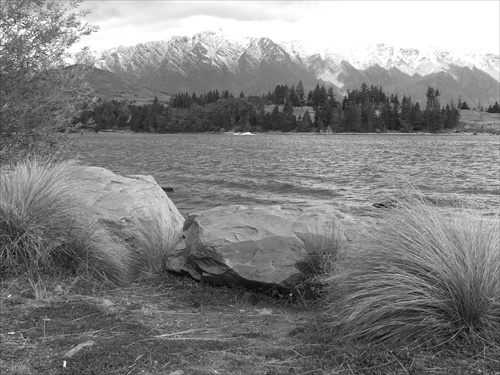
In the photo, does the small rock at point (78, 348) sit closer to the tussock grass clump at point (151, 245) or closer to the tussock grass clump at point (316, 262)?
the tussock grass clump at point (316, 262)

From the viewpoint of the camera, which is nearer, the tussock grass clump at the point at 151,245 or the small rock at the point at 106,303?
the small rock at the point at 106,303

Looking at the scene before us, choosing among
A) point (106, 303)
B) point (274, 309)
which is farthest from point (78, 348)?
point (274, 309)

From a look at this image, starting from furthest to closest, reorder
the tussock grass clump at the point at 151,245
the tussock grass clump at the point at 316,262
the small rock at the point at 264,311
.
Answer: the tussock grass clump at the point at 151,245
the tussock grass clump at the point at 316,262
the small rock at the point at 264,311

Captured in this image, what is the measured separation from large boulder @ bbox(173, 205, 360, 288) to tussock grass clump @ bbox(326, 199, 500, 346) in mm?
1575

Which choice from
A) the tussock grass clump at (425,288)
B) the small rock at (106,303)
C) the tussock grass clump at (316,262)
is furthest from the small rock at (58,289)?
the tussock grass clump at (425,288)

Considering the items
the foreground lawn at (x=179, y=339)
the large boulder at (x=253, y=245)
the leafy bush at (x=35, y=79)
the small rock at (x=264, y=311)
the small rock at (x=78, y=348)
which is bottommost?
the small rock at (x=264, y=311)

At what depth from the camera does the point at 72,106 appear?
38.3 ft

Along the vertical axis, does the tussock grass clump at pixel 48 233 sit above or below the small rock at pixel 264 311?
above

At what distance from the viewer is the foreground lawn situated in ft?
14.9

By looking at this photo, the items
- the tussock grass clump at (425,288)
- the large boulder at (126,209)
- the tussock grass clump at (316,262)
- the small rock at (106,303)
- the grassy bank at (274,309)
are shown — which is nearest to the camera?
the grassy bank at (274,309)

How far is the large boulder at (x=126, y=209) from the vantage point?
8.69 m

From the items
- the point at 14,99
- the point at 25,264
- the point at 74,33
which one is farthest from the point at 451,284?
the point at 74,33

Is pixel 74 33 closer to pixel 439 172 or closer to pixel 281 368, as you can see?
pixel 281 368

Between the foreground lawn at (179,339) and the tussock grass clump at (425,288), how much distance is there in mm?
191
